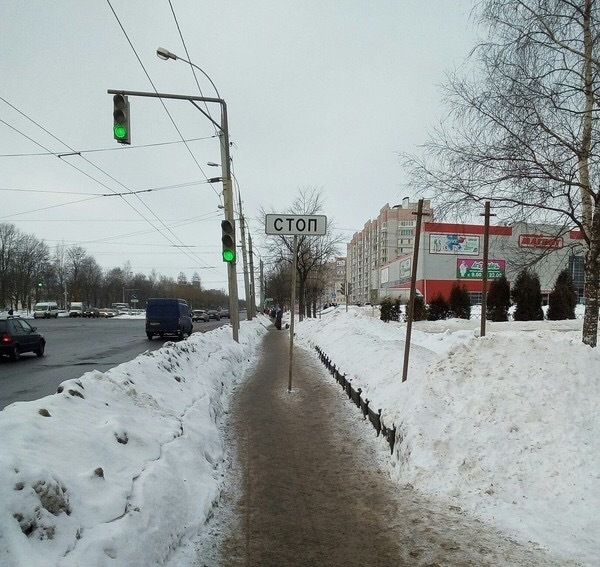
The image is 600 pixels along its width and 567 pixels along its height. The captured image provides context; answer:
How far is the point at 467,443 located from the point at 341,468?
1.40 m

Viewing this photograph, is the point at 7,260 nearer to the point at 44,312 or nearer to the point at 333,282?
the point at 44,312

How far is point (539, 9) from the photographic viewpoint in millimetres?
7395

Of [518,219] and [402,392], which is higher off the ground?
[518,219]

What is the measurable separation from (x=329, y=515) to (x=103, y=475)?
1.91m

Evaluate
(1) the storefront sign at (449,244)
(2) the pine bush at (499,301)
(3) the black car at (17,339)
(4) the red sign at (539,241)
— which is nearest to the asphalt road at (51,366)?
(3) the black car at (17,339)

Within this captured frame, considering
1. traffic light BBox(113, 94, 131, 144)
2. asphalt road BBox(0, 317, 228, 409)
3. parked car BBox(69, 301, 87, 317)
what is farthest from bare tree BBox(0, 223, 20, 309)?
traffic light BBox(113, 94, 131, 144)

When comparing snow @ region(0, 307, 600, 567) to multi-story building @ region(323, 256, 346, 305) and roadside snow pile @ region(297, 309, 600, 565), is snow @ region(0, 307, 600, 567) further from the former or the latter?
multi-story building @ region(323, 256, 346, 305)

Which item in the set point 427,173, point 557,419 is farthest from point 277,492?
point 427,173

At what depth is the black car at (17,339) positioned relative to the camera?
47.9 ft

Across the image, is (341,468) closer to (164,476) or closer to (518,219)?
(164,476)

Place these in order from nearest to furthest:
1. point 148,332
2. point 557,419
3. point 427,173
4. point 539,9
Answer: point 557,419 → point 539,9 → point 427,173 → point 148,332

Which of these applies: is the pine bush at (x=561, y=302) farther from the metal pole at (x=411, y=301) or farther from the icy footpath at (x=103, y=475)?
the icy footpath at (x=103, y=475)

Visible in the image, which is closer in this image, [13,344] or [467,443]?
[467,443]

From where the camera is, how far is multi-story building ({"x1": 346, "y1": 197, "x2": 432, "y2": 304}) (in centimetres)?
9512
